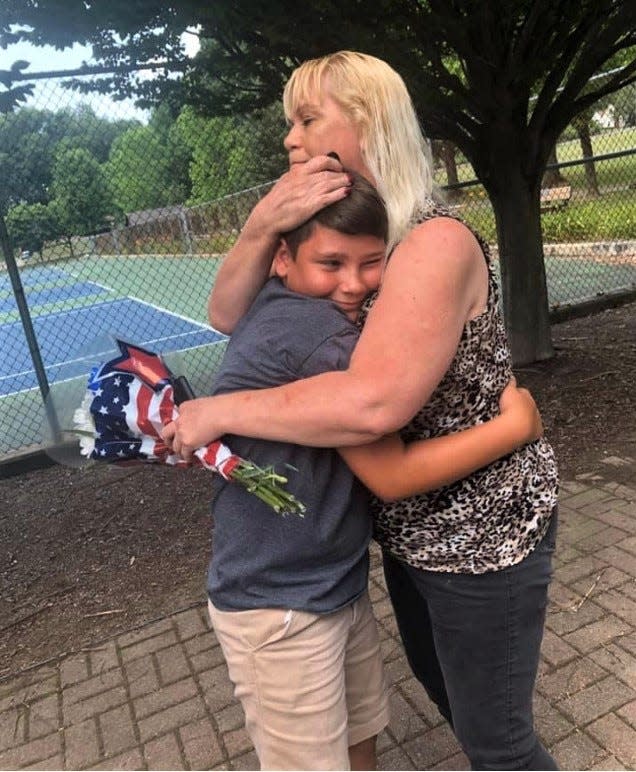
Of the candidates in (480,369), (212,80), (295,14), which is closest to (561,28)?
(295,14)

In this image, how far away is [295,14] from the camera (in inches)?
164

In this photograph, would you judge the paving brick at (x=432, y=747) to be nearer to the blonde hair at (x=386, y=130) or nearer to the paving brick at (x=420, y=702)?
the paving brick at (x=420, y=702)

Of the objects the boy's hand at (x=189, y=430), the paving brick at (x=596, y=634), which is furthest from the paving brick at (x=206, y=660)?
the boy's hand at (x=189, y=430)

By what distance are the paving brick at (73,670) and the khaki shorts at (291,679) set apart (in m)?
1.87

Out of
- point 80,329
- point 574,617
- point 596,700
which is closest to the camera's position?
point 596,700

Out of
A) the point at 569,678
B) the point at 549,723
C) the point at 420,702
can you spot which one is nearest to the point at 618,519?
the point at 569,678

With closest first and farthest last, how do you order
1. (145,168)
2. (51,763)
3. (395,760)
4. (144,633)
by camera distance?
1. (395,760)
2. (51,763)
3. (144,633)
4. (145,168)

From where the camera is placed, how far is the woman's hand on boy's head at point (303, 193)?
4.59ft

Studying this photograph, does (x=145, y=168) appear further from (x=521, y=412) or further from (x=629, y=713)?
(x=521, y=412)

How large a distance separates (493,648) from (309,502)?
1.69ft

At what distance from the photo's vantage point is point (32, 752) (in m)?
2.79

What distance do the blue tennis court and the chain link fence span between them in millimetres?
55

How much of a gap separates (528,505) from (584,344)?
235 inches

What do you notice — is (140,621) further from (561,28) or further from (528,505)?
(561,28)
